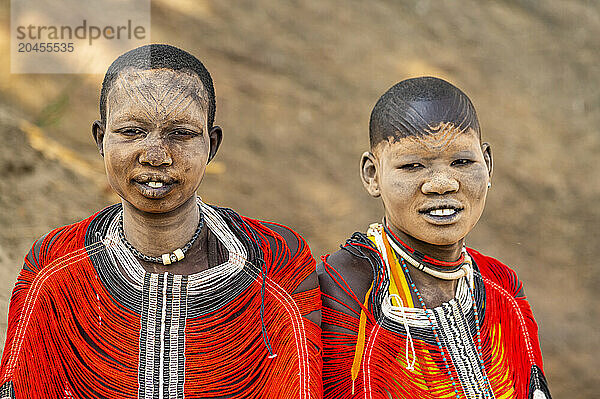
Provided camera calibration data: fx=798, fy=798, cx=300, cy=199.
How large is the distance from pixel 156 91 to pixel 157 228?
0.34 metres

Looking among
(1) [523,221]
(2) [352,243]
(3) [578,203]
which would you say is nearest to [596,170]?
(3) [578,203]

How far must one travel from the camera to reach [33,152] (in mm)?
3465

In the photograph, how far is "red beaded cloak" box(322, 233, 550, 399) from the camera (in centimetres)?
204

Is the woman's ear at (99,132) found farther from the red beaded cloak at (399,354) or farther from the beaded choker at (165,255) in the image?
the red beaded cloak at (399,354)

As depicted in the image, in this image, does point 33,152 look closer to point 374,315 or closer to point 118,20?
point 118,20

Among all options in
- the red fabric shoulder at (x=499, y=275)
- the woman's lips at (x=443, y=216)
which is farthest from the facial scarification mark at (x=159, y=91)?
the red fabric shoulder at (x=499, y=275)

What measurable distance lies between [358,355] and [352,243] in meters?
0.34

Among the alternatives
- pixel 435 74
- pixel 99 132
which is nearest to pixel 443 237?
pixel 99 132

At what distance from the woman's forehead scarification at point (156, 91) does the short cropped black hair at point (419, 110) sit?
1.74 ft

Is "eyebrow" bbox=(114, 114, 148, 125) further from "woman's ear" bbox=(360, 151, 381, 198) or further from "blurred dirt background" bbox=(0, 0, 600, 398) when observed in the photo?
"blurred dirt background" bbox=(0, 0, 600, 398)

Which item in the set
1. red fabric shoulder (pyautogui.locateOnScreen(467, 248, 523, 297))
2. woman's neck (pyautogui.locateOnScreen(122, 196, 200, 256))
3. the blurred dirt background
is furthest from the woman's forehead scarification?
the blurred dirt background

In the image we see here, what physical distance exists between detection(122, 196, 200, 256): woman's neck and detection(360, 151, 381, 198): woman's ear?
0.51 meters

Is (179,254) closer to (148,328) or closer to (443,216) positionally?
(148,328)

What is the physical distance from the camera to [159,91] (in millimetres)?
1869
